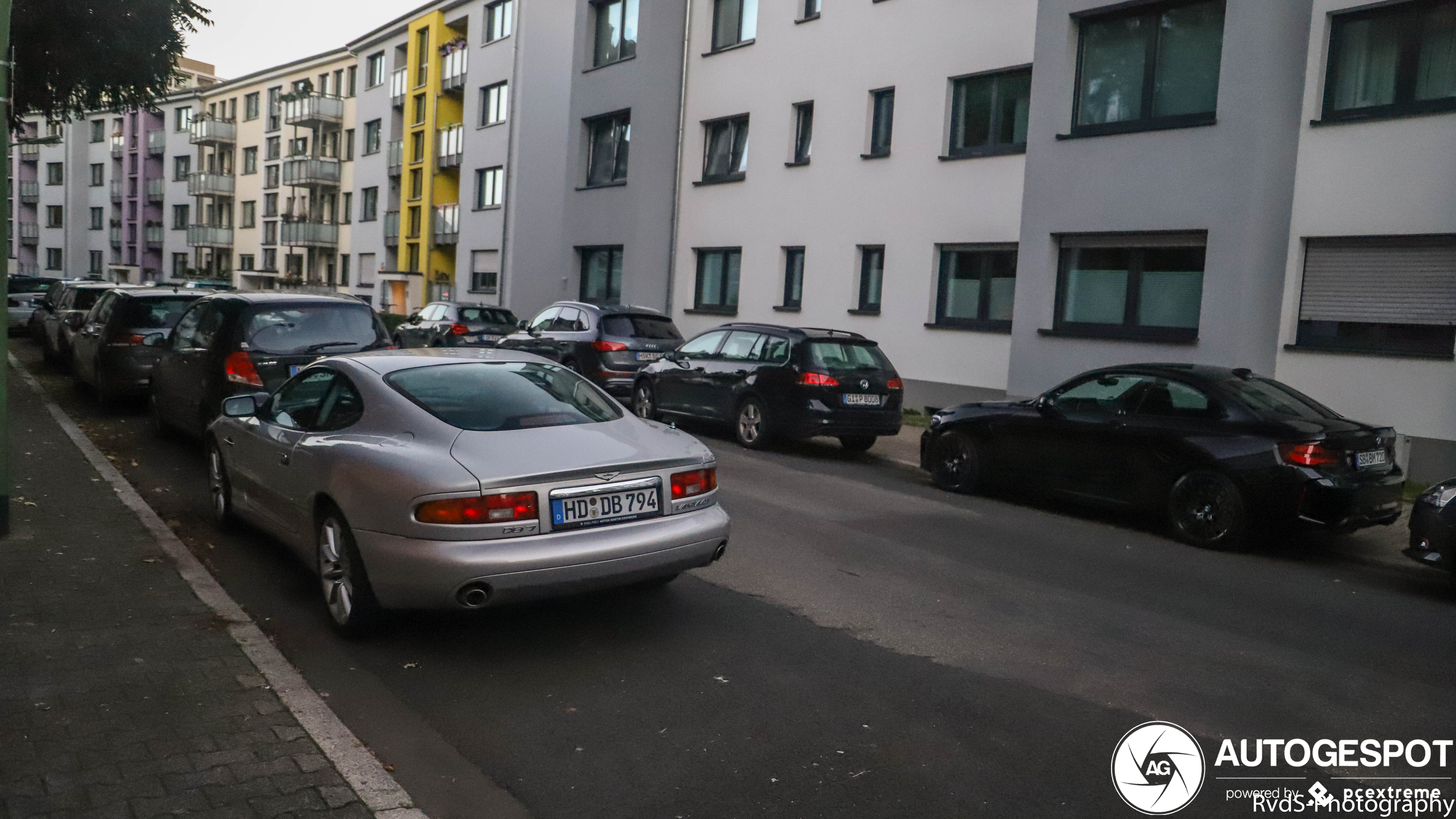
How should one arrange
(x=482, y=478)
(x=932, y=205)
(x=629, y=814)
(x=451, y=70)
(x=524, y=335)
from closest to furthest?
(x=629, y=814), (x=482, y=478), (x=524, y=335), (x=932, y=205), (x=451, y=70)

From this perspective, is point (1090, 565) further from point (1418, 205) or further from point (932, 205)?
point (932, 205)

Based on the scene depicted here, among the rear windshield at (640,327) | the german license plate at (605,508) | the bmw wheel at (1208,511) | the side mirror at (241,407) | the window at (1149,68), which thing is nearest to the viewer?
the german license plate at (605,508)

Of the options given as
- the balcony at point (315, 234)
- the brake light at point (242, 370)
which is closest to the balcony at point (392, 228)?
the balcony at point (315, 234)

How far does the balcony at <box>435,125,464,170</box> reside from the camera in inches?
1727

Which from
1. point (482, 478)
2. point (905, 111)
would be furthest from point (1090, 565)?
point (905, 111)

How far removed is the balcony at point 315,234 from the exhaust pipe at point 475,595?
5587cm

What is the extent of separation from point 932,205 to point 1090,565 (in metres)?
13.0

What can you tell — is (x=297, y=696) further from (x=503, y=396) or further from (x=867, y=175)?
(x=867, y=175)

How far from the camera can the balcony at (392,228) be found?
49.4 metres

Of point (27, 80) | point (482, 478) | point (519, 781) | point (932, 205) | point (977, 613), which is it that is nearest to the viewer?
point (519, 781)

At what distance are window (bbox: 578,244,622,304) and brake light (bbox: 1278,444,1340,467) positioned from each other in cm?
2006

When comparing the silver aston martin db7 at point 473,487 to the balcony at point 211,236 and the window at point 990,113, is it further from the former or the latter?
the balcony at point 211,236

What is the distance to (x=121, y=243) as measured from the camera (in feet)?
267

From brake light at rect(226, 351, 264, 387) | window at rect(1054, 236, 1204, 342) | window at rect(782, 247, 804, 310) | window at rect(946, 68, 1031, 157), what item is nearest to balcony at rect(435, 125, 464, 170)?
window at rect(782, 247, 804, 310)
